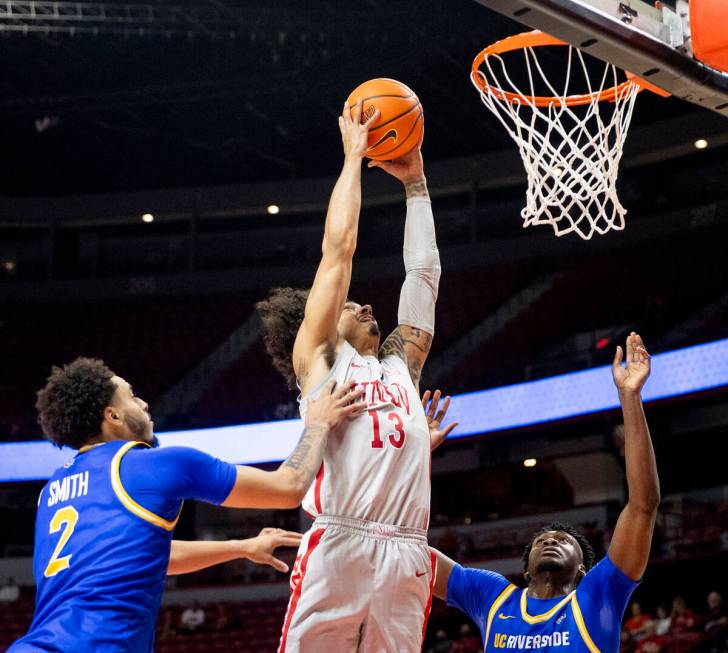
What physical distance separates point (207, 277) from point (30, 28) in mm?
6899

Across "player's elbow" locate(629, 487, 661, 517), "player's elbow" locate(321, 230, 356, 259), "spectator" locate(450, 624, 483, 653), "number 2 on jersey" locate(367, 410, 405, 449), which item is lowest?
"player's elbow" locate(629, 487, 661, 517)

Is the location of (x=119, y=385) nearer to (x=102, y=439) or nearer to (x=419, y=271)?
(x=102, y=439)

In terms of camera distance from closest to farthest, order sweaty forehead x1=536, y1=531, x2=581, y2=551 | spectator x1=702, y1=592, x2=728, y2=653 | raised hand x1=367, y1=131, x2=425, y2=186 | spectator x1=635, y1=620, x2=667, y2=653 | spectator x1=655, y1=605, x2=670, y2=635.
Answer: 1. raised hand x1=367, y1=131, x2=425, y2=186
2. sweaty forehead x1=536, y1=531, x2=581, y2=551
3. spectator x1=702, y1=592, x2=728, y2=653
4. spectator x1=635, y1=620, x2=667, y2=653
5. spectator x1=655, y1=605, x2=670, y2=635

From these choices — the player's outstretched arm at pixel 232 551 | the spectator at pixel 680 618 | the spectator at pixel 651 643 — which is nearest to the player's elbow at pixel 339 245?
the player's outstretched arm at pixel 232 551

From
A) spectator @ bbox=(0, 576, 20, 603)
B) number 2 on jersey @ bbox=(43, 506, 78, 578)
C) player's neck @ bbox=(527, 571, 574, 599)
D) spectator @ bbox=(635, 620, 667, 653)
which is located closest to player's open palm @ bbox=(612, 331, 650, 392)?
player's neck @ bbox=(527, 571, 574, 599)

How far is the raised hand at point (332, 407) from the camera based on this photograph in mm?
3451

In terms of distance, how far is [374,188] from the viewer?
19.9 meters

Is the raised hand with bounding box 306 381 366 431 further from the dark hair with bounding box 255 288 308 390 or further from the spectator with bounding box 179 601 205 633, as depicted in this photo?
the spectator with bounding box 179 601 205 633

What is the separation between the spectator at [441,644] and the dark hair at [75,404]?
451 inches

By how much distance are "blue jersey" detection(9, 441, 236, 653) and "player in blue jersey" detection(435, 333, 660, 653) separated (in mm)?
1612

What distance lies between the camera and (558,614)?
169 inches

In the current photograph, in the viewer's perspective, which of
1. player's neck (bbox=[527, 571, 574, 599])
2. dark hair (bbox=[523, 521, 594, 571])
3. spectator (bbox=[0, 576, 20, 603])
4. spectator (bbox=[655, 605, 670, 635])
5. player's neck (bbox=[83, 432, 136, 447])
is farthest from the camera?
spectator (bbox=[0, 576, 20, 603])

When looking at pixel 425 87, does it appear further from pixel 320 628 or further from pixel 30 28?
pixel 320 628

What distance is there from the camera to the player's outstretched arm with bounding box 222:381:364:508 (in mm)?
3104
